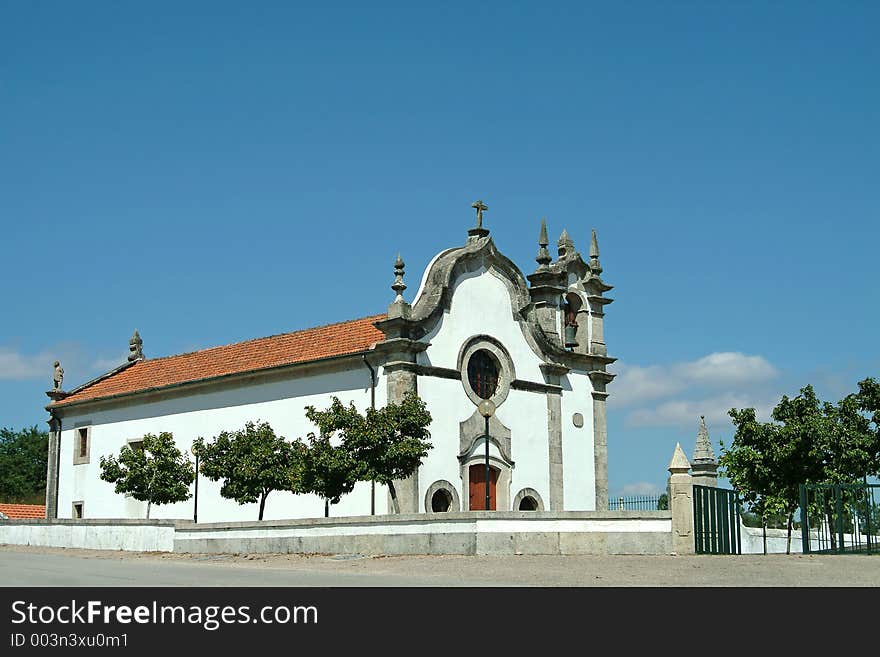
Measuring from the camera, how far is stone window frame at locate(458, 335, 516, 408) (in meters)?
35.9

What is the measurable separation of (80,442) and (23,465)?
47292mm

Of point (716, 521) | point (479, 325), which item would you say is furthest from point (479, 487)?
point (716, 521)

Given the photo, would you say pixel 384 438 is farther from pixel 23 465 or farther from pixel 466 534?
pixel 23 465

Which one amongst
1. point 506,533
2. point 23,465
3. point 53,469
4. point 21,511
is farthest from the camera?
point 23,465

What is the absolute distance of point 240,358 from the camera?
4019 cm

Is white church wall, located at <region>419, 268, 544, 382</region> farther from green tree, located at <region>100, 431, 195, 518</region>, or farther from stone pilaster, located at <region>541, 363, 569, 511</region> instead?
green tree, located at <region>100, 431, 195, 518</region>

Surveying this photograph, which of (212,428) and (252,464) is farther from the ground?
(212,428)

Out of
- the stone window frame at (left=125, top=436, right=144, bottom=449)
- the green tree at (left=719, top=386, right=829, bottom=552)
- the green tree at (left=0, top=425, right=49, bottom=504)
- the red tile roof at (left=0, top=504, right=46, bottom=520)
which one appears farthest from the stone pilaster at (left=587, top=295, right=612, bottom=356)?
the green tree at (left=0, top=425, right=49, bottom=504)

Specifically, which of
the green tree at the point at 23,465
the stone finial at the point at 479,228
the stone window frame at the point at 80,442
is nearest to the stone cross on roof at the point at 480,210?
the stone finial at the point at 479,228

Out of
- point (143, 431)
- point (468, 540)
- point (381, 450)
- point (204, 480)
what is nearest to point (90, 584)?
point (468, 540)

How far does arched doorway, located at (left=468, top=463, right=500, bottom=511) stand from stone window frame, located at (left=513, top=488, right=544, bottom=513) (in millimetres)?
722

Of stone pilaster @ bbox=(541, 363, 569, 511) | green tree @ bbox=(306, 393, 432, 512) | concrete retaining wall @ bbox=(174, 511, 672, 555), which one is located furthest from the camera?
stone pilaster @ bbox=(541, 363, 569, 511)

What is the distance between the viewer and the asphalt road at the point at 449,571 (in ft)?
58.3
